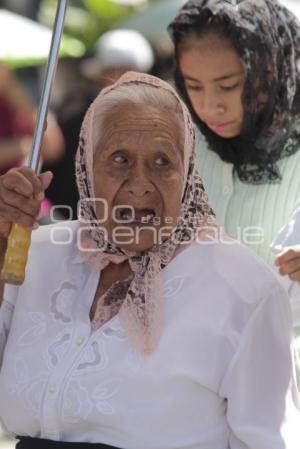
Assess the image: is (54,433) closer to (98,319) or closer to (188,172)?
(98,319)

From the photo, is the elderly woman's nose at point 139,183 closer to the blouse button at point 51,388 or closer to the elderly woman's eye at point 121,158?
the elderly woman's eye at point 121,158

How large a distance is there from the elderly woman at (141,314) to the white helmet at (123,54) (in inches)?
232

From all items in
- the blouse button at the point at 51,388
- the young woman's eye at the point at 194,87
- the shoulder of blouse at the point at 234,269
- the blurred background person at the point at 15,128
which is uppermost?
the young woman's eye at the point at 194,87

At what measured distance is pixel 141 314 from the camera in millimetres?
3701

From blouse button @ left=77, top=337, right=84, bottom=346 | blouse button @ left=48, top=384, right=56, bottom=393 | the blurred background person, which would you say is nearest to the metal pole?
blouse button @ left=77, top=337, right=84, bottom=346

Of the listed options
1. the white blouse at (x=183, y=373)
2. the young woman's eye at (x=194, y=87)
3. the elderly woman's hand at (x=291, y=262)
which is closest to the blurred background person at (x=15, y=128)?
the young woman's eye at (x=194, y=87)

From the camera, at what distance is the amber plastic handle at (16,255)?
355cm

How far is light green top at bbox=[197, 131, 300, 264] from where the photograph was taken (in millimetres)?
4402

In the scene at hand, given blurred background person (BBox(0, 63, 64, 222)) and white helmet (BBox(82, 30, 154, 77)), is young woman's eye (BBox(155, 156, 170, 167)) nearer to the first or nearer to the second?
blurred background person (BBox(0, 63, 64, 222))

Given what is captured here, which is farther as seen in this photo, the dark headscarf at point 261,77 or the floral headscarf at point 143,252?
the dark headscarf at point 261,77

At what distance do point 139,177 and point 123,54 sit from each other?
6.38m

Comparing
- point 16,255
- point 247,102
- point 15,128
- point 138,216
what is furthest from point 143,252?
point 15,128

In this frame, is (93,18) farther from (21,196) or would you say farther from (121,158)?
(21,196)

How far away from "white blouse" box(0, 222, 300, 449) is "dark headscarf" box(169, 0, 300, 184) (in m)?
0.85
